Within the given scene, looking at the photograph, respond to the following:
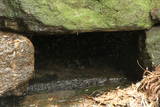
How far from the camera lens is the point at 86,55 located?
3.65 m

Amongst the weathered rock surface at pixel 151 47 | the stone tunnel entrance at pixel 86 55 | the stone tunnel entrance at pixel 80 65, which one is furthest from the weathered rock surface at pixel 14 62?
the weathered rock surface at pixel 151 47

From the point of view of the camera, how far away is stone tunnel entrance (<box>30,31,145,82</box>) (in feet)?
11.1

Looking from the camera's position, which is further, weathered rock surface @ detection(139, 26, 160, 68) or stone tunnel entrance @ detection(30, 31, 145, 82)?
stone tunnel entrance @ detection(30, 31, 145, 82)

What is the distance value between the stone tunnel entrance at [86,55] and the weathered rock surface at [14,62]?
631 mm

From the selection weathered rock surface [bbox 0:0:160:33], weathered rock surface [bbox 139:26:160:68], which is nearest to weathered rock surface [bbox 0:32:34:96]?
weathered rock surface [bbox 0:0:160:33]

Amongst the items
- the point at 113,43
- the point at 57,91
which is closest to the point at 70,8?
the point at 57,91

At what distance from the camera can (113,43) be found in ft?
12.1

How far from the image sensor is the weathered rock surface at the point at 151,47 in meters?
2.93

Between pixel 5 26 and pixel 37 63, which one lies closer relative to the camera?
pixel 5 26

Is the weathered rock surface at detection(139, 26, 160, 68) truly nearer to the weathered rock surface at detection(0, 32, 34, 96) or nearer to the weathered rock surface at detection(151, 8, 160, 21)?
the weathered rock surface at detection(151, 8, 160, 21)

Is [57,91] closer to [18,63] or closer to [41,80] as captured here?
[41,80]

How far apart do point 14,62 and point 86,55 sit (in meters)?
1.12

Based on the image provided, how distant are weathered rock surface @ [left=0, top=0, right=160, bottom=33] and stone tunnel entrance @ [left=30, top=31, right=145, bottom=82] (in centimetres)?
41

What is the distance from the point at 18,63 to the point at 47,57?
93 centimetres
